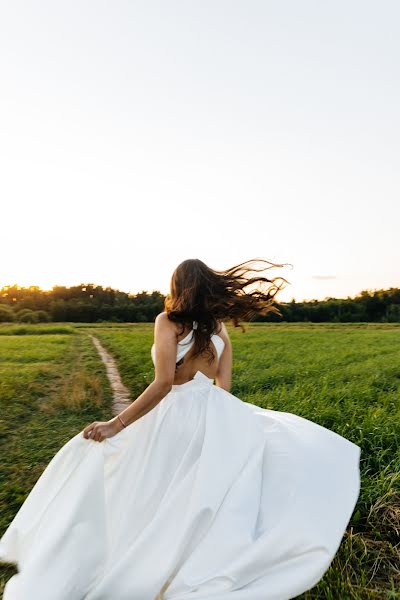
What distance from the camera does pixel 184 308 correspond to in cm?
327

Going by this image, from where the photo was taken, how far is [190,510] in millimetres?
2984

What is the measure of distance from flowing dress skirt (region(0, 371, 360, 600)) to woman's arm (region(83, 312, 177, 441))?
146mm

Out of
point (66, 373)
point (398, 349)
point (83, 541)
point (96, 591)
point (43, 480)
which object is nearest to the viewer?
point (96, 591)

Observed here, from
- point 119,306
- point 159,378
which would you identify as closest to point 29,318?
point 119,306

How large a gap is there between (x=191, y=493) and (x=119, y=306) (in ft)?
217

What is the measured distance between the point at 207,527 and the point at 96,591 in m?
0.71

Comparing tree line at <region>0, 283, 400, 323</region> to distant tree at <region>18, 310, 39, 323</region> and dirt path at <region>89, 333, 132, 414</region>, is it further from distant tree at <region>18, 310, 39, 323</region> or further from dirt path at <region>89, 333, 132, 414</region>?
dirt path at <region>89, 333, 132, 414</region>

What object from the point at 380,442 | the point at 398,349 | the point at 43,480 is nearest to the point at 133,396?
the point at 380,442

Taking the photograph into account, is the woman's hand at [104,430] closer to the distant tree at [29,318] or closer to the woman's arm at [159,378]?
the woman's arm at [159,378]

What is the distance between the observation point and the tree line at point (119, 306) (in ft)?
219

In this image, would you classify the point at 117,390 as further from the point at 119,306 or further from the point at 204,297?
the point at 119,306

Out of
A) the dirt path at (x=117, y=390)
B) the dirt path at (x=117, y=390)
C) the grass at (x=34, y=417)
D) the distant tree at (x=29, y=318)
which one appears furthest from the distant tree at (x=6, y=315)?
the grass at (x=34, y=417)

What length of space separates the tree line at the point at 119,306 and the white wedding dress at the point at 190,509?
59653 mm

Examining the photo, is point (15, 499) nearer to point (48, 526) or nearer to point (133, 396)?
point (48, 526)
